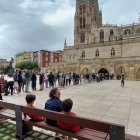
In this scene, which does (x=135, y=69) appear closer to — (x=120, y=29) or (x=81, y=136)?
(x=120, y=29)

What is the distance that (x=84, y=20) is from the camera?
79312 millimetres

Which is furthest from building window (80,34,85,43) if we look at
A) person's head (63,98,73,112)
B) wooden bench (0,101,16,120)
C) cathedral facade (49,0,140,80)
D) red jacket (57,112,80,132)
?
person's head (63,98,73,112)

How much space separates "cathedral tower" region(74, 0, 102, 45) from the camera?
7750 centimetres

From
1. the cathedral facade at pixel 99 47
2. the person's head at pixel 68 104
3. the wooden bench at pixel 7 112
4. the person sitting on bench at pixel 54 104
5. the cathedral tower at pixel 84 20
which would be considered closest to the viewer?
the person's head at pixel 68 104

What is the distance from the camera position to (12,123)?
7000mm

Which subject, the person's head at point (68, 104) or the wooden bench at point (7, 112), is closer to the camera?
the person's head at point (68, 104)

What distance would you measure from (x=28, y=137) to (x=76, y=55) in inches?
2507

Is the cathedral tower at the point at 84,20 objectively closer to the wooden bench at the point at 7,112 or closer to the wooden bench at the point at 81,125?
the wooden bench at the point at 7,112

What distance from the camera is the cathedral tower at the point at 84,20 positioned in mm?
77500

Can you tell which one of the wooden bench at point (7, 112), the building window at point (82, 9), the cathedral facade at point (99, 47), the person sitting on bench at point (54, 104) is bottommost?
the wooden bench at point (7, 112)

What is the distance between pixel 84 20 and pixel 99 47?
20.1m

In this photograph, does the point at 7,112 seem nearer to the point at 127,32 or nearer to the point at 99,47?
the point at 99,47

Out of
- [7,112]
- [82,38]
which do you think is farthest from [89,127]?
[82,38]

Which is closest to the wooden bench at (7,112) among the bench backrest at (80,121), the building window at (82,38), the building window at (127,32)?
the bench backrest at (80,121)
